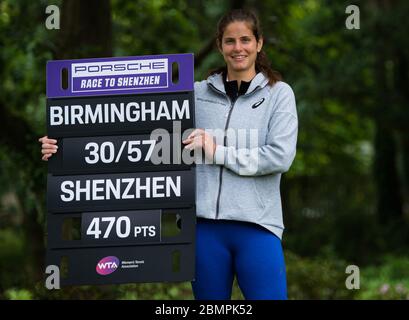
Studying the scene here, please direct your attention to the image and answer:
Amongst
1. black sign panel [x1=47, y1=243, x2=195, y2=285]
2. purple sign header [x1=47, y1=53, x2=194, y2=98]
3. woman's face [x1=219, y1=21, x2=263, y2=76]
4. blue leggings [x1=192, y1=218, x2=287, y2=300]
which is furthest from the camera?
purple sign header [x1=47, y1=53, x2=194, y2=98]

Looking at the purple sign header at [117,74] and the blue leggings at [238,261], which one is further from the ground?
the purple sign header at [117,74]

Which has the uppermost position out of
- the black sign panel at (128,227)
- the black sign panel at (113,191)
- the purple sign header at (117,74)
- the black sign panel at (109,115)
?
the purple sign header at (117,74)

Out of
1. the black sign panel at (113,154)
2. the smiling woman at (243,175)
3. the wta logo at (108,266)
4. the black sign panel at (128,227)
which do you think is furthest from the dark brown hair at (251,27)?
the wta logo at (108,266)

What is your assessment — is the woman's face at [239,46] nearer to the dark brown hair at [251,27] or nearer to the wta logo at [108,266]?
the dark brown hair at [251,27]

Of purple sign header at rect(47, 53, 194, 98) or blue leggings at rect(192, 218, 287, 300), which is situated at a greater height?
purple sign header at rect(47, 53, 194, 98)

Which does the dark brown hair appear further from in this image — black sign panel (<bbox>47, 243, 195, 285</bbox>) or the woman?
black sign panel (<bbox>47, 243, 195, 285</bbox>)

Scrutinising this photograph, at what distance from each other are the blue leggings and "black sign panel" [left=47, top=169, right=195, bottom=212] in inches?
11.2

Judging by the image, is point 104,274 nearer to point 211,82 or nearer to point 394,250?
point 211,82

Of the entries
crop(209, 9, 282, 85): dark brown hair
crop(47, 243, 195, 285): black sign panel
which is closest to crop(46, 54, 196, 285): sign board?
crop(47, 243, 195, 285): black sign panel

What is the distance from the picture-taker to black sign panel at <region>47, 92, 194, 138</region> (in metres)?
3.95

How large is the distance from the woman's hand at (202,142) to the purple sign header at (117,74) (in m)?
0.34

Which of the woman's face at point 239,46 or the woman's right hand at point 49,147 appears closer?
the woman's face at point 239,46

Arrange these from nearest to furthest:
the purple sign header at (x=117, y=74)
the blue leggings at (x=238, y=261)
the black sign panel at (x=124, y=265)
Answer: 1. the blue leggings at (x=238, y=261)
2. the black sign panel at (x=124, y=265)
3. the purple sign header at (x=117, y=74)

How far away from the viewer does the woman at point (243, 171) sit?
3609 millimetres
